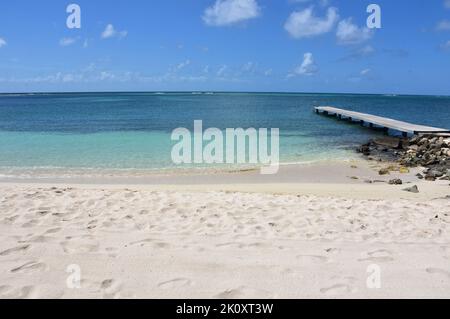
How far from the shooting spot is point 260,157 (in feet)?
46.8

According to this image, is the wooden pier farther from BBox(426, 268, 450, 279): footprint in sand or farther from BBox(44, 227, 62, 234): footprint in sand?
BBox(44, 227, 62, 234): footprint in sand

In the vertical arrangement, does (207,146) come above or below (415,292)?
above

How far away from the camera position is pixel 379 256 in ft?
14.0

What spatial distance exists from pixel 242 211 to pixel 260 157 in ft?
27.3

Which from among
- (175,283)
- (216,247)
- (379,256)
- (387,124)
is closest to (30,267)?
(175,283)

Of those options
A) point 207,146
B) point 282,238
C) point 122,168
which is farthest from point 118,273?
point 207,146

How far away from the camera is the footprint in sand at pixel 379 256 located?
13.6 ft

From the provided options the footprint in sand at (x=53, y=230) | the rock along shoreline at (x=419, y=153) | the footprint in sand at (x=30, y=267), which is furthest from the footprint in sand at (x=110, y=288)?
the rock along shoreline at (x=419, y=153)

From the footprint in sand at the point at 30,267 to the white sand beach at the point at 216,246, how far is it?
18mm

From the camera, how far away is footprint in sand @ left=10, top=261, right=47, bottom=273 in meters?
3.74

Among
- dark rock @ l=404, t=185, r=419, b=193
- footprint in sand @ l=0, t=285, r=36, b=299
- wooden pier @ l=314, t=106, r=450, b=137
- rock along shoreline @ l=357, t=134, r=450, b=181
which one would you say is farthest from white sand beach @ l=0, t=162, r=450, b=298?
wooden pier @ l=314, t=106, r=450, b=137

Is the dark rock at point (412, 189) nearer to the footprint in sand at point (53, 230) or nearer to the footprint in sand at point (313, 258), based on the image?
the footprint in sand at point (313, 258)

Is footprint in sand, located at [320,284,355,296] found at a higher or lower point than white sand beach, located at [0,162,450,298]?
lower
